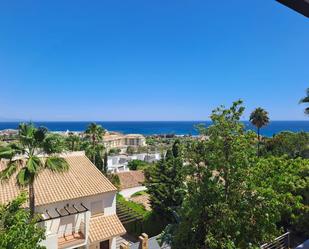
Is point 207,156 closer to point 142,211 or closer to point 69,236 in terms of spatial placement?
point 69,236

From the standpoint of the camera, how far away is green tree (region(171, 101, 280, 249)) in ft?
A: 24.8

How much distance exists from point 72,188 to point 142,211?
1009 cm

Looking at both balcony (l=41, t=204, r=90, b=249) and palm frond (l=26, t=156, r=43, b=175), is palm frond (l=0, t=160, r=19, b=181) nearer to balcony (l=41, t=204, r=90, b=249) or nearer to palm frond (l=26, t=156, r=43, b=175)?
palm frond (l=26, t=156, r=43, b=175)

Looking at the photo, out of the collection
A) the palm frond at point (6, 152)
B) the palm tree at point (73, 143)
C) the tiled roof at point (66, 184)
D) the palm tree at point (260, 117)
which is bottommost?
the tiled roof at point (66, 184)

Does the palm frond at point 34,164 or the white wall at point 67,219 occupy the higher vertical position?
the palm frond at point 34,164

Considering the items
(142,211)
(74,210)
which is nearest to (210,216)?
(74,210)

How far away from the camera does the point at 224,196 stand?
794cm

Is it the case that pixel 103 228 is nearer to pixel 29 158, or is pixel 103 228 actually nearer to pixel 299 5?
pixel 29 158

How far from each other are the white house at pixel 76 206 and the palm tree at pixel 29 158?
145 inches

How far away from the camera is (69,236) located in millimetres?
17422

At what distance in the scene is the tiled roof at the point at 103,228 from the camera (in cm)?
1819

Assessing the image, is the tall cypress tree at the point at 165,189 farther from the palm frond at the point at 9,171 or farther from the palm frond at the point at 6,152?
the palm frond at the point at 6,152

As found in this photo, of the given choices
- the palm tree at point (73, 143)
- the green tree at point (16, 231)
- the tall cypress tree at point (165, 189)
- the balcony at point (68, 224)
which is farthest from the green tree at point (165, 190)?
the green tree at point (16, 231)

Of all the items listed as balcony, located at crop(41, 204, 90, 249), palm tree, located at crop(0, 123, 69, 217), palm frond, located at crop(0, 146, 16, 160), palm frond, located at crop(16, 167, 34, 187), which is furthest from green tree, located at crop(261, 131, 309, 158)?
palm frond, located at crop(0, 146, 16, 160)
